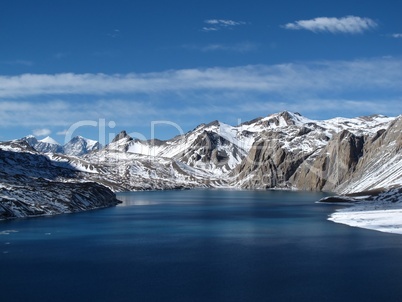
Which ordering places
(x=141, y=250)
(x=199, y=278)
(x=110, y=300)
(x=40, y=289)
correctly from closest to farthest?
(x=110, y=300)
(x=40, y=289)
(x=199, y=278)
(x=141, y=250)

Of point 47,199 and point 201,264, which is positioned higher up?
point 47,199

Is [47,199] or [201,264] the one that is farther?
[47,199]

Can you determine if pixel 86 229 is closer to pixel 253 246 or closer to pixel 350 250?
pixel 253 246

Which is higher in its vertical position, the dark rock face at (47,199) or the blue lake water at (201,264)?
the dark rock face at (47,199)

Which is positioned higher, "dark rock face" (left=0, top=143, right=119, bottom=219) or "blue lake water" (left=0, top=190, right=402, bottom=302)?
"dark rock face" (left=0, top=143, right=119, bottom=219)

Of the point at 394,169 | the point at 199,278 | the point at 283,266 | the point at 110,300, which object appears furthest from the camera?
the point at 394,169

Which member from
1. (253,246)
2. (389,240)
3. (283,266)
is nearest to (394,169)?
(389,240)

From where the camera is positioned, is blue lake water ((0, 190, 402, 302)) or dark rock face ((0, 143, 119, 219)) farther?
dark rock face ((0, 143, 119, 219))

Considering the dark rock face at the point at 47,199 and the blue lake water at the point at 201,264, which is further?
the dark rock face at the point at 47,199
